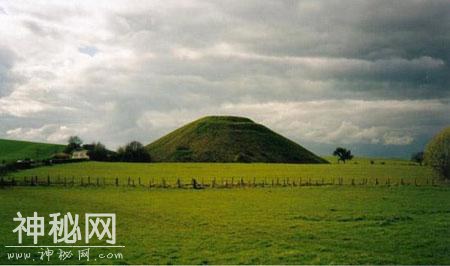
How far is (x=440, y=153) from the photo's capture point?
65062 mm

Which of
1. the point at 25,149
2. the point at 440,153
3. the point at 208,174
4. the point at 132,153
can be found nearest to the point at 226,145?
the point at 132,153

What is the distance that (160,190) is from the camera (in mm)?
55062

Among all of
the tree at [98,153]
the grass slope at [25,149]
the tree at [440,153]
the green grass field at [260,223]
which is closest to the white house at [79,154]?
the tree at [98,153]

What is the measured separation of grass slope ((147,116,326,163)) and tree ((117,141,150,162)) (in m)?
6.50

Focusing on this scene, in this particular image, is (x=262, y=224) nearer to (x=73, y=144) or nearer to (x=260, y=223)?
(x=260, y=223)

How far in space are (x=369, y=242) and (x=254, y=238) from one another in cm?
628

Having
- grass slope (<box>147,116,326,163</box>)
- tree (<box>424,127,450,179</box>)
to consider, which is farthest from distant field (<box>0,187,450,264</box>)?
grass slope (<box>147,116,326,163</box>)

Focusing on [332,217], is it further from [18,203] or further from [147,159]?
[147,159]

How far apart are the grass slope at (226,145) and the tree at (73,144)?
2708 centimetres

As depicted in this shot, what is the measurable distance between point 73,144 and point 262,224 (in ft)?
491

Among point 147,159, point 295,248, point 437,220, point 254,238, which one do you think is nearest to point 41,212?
point 254,238

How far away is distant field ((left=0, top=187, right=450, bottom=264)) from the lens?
21.1 metres

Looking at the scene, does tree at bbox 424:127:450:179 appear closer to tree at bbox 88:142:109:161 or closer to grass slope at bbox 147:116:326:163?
grass slope at bbox 147:116:326:163

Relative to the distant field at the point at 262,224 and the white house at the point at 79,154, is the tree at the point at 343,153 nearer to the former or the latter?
the white house at the point at 79,154
